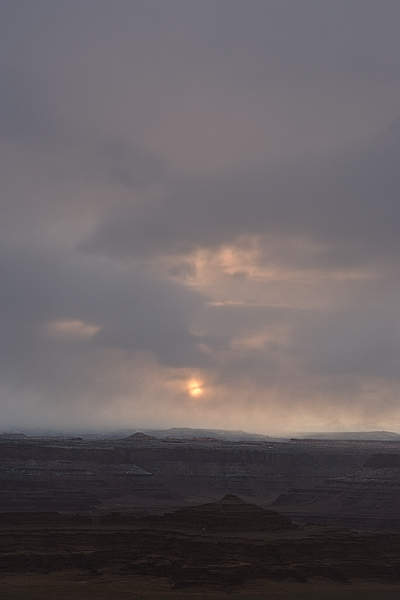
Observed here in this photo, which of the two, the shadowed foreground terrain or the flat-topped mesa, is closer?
the shadowed foreground terrain

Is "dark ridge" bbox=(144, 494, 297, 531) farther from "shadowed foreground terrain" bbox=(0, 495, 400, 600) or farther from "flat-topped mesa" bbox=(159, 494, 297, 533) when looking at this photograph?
"shadowed foreground terrain" bbox=(0, 495, 400, 600)

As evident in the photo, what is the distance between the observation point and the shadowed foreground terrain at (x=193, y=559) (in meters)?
86.8

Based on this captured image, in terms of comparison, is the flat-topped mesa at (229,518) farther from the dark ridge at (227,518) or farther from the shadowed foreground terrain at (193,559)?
the shadowed foreground terrain at (193,559)

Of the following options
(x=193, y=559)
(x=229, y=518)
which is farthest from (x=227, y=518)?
(x=193, y=559)

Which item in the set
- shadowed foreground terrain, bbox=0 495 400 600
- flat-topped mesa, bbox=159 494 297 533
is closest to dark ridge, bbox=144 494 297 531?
flat-topped mesa, bbox=159 494 297 533

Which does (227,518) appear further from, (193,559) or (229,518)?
(193,559)

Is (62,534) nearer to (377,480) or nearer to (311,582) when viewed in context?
(311,582)

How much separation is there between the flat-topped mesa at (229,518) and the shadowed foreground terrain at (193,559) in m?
0.18

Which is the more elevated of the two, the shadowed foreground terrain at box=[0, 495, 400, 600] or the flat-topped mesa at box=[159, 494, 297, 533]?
the flat-topped mesa at box=[159, 494, 297, 533]

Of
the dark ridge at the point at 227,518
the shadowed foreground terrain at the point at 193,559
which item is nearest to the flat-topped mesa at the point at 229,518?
the dark ridge at the point at 227,518

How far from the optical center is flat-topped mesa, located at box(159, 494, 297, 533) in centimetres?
12050

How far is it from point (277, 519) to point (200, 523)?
47.6 ft

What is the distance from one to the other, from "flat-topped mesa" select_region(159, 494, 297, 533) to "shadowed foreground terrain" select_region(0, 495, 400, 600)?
0.58ft

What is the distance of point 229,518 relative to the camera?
401ft
